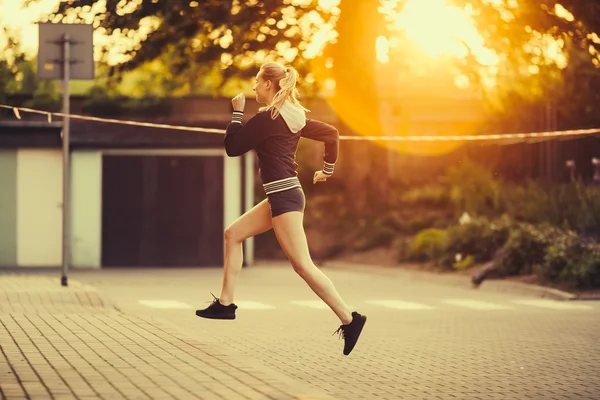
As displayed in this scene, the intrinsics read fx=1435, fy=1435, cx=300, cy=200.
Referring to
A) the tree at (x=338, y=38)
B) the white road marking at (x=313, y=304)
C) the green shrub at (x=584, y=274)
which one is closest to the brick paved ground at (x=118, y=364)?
the white road marking at (x=313, y=304)

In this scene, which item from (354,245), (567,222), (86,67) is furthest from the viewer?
(354,245)

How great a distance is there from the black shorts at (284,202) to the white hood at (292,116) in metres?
0.45

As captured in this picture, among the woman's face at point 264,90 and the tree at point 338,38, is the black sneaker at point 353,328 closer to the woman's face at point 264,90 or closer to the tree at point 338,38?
the woman's face at point 264,90

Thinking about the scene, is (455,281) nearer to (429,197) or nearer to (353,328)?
(429,197)

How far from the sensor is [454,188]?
107ft

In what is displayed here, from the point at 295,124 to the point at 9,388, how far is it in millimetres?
3202

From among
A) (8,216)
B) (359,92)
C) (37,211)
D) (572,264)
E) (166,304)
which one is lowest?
(166,304)

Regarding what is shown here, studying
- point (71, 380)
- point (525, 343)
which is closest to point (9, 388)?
point (71, 380)

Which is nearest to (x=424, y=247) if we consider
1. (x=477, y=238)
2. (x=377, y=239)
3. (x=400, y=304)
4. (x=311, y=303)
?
(x=477, y=238)

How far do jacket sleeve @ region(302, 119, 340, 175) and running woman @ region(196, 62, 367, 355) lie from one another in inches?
2.0

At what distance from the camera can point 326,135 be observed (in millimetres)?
10477

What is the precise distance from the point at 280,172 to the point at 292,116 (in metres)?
0.41

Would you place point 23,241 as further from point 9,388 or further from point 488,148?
point 9,388

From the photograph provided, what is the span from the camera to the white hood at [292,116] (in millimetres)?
10164
